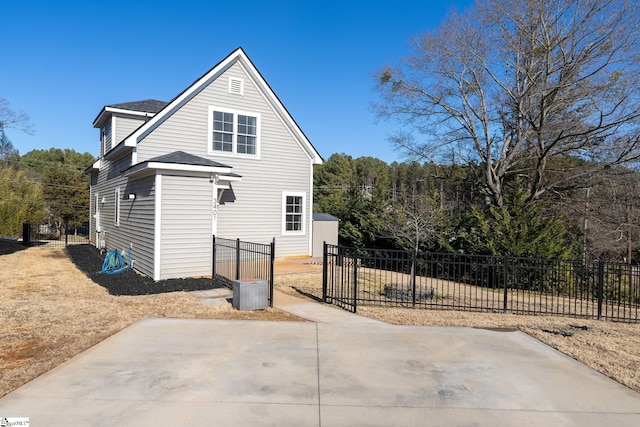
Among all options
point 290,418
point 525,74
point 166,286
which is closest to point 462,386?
point 290,418

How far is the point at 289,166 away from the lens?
16109mm

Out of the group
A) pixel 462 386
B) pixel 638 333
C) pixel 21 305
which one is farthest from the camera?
pixel 21 305

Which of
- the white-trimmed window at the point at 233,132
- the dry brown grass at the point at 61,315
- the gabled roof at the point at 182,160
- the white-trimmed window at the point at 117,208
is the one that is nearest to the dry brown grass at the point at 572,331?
the dry brown grass at the point at 61,315

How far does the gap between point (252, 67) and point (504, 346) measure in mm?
12537

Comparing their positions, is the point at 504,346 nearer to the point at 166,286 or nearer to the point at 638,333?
the point at 638,333

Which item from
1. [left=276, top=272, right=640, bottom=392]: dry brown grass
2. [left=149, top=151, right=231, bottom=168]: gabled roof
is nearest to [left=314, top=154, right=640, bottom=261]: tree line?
[left=276, top=272, right=640, bottom=392]: dry brown grass

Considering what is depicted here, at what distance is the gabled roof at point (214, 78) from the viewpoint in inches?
510

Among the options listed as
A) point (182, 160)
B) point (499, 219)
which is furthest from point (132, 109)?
point (499, 219)

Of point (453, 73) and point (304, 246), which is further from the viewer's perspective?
point (453, 73)

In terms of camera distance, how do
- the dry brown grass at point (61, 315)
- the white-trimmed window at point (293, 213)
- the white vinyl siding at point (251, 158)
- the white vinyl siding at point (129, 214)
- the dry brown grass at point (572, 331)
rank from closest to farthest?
1. the dry brown grass at point (61, 315)
2. the dry brown grass at point (572, 331)
3. the white vinyl siding at point (129, 214)
4. the white vinyl siding at point (251, 158)
5. the white-trimmed window at point (293, 213)

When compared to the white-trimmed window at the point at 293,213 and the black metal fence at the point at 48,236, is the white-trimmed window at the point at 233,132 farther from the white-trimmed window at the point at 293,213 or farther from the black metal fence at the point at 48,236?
the black metal fence at the point at 48,236

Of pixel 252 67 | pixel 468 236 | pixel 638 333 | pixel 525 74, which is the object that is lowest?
pixel 638 333

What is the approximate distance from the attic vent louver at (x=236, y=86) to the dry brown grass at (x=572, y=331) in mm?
8195

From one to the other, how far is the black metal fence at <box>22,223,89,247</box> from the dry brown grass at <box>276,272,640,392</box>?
2121 cm
